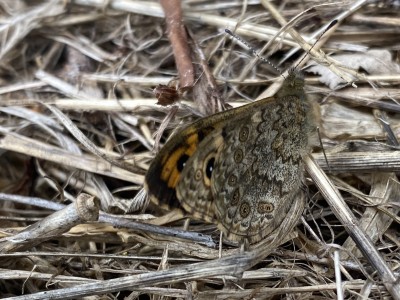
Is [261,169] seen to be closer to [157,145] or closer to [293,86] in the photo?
[293,86]

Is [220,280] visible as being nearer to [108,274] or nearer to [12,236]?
[108,274]

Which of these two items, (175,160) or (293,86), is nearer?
(175,160)

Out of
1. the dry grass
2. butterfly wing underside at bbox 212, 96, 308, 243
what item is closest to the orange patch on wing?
butterfly wing underside at bbox 212, 96, 308, 243

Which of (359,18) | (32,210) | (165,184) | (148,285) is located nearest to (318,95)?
(359,18)

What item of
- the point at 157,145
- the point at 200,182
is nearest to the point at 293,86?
the point at 200,182

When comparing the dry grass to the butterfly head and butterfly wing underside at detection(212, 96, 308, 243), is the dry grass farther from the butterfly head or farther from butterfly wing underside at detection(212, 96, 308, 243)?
the butterfly head

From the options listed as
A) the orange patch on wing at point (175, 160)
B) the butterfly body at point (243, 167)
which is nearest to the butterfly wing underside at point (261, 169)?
the butterfly body at point (243, 167)
